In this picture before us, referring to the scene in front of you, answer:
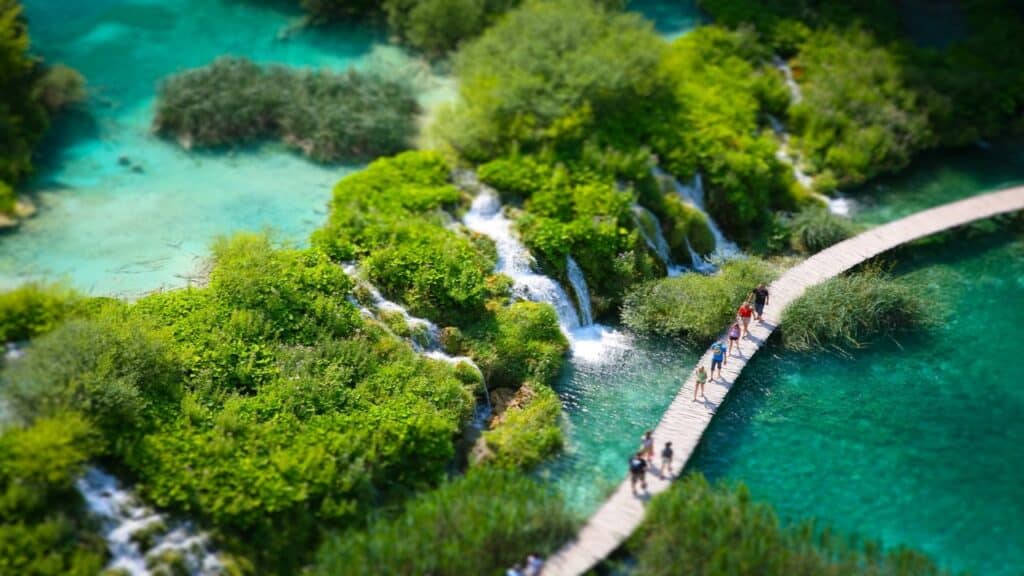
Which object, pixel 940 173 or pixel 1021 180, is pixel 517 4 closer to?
pixel 940 173

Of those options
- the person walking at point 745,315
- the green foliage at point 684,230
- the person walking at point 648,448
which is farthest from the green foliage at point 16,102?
the person walking at point 745,315

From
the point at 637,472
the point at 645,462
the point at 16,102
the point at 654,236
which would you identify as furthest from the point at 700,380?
the point at 16,102

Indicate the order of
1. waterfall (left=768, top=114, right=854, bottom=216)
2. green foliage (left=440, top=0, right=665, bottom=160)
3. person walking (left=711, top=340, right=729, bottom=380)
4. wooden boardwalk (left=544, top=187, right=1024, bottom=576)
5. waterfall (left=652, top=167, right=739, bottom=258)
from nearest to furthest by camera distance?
wooden boardwalk (left=544, top=187, right=1024, bottom=576)
person walking (left=711, top=340, right=729, bottom=380)
green foliage (left=440, top=0, right=665, bottom=160)
waterfall (left=652, top=167, right=739, bottom=258)
waterfall (left=768, top=114, right=854, bottom=216)

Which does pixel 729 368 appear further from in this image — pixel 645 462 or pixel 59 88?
pixel 59 88

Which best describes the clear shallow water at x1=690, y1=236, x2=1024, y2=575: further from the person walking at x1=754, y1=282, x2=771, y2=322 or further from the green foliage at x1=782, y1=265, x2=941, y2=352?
the person walking at x1=754, y1=282, x2=771, y2=322

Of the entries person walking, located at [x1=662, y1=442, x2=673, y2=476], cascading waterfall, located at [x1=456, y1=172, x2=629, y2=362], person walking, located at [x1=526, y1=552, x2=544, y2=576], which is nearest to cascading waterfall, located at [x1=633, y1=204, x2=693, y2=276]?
cascading waterfall, located at [x1=456, y1=172, x2=629, y2=362]

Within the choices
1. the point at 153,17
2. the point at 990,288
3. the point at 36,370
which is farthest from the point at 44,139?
the point at 990,288
